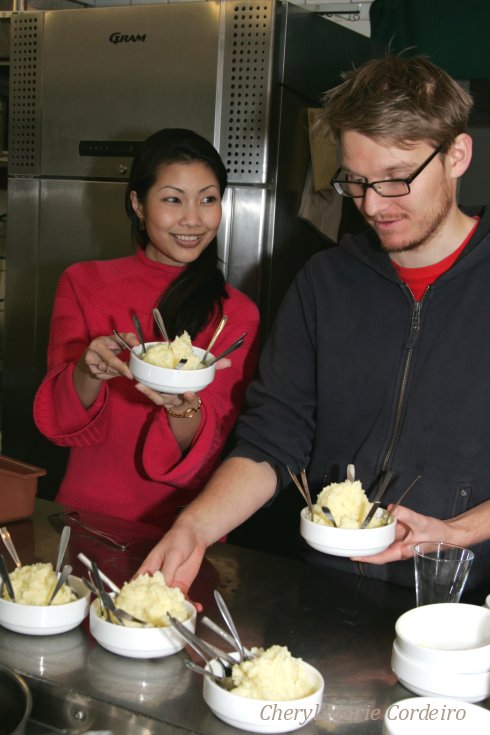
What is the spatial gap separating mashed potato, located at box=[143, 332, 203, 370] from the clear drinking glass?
2.19 ft

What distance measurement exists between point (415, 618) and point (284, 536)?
222cm

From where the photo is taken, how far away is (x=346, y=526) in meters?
1.53

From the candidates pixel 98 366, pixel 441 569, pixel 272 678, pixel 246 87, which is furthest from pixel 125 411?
pixel 246 87

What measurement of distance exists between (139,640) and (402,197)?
93 centimetres

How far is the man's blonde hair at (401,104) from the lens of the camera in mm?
1664

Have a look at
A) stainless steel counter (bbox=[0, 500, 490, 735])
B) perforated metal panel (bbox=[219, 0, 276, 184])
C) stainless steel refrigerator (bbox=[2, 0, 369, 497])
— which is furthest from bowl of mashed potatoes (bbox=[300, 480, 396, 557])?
perforated metal panel (bbox=[219, 0, 276, 184])

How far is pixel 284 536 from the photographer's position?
3.48 metres

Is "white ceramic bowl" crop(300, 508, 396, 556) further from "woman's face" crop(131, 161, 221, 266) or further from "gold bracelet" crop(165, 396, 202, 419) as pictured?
"woman's face" crop(131, 161, 221, 266)

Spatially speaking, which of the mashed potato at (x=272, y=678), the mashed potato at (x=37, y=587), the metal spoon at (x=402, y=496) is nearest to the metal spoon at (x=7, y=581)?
the mashed potato at (x=37, y=587)

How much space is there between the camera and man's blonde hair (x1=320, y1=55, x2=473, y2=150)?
1.66 m

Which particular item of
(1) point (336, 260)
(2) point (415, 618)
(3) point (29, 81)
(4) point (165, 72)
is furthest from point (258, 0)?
(2) point (415, 618)

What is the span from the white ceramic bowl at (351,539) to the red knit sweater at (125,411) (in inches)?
27.5

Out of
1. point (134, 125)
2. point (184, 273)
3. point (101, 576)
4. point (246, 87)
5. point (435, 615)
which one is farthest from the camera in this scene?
point (134, 125)

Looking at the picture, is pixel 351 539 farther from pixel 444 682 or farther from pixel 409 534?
pixel 444 682
